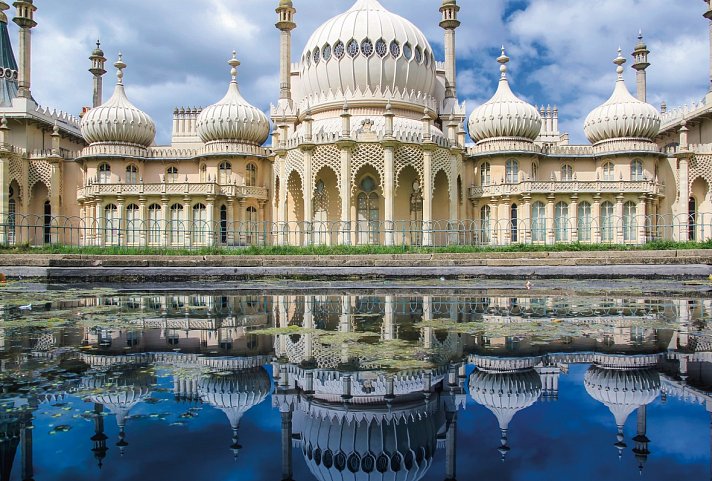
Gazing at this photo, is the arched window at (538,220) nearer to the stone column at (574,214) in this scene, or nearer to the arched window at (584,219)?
the stone column at (574,214)

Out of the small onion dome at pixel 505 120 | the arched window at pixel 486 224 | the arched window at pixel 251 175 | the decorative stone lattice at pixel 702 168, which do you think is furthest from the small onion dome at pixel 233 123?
the decorative stone lattice at pixel 702 168

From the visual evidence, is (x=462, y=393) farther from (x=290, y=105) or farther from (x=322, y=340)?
(x=290, y=105)

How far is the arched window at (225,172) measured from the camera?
30.2m

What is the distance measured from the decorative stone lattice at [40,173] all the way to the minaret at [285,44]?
13089 mm

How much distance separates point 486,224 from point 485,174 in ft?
8.81

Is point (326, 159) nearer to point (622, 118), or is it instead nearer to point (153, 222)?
point (153, 222)

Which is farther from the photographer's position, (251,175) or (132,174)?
(132,174)

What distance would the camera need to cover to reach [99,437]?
11.8 feet

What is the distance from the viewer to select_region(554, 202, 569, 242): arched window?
27.8 meters

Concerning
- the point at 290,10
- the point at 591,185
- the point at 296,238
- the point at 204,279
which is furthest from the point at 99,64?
the point at 591,185

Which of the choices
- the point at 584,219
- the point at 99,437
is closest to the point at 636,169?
the point at 584,219

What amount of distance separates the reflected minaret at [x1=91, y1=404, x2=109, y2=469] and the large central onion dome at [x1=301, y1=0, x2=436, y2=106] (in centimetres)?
2551

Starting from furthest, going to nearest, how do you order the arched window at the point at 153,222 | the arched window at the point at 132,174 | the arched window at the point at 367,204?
the arched window at the point at 132,174, the arched window at the point at 153,222, the arched window at the point at 367,204

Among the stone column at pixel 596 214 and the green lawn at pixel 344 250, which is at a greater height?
the stone column at pixel 596 214
